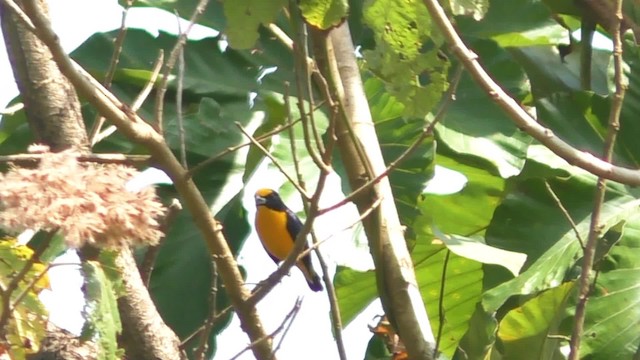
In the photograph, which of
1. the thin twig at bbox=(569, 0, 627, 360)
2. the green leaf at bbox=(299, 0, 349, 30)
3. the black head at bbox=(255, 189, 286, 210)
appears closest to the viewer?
the green leaf at bbox=(299, 0, 349, 30)

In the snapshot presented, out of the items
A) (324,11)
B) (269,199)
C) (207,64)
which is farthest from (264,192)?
(324,11)

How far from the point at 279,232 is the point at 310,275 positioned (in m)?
0.15

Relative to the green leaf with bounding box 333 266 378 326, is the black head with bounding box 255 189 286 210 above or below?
above

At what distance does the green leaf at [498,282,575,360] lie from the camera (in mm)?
1697

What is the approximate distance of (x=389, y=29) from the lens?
1086 millimetres

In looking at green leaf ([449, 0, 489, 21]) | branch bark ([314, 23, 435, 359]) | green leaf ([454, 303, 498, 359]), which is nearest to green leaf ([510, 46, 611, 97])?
green leaf ([454, 303, 498, 359])

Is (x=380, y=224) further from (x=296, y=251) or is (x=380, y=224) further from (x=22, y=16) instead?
(x=22, y=16)

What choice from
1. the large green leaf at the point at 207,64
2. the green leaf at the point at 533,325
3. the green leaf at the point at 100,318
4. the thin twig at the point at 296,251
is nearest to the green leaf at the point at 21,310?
the green leaf at the point at 100,318

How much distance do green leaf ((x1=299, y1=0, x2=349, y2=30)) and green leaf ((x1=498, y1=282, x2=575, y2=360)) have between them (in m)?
0.81

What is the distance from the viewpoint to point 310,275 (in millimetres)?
2871

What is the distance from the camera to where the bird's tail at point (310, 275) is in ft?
9.24

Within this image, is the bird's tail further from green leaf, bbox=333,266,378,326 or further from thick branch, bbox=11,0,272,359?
thick branch, bbox=11,0,272,359

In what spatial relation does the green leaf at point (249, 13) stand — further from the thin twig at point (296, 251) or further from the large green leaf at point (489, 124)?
the large green leaf at point (489, 124)

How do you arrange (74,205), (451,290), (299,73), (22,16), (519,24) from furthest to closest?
(451,290)
(519,24)
(299,73)
(22,16)
(74,205)
